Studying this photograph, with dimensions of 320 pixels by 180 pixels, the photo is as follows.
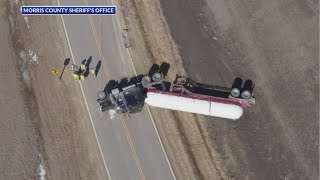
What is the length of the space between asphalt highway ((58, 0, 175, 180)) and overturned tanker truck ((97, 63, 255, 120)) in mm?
1076

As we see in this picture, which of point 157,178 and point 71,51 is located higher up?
point 71,51

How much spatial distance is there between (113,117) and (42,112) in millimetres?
6969

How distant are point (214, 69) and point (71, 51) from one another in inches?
579

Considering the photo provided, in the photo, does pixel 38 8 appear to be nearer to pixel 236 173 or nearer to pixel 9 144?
pixel 9 144

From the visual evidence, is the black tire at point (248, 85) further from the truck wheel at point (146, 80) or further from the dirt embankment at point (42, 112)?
the dirt embankment at point (42, 112)

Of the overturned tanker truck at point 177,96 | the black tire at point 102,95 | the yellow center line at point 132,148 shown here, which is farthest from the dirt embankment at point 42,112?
the overturned tanker truck at point 177,96

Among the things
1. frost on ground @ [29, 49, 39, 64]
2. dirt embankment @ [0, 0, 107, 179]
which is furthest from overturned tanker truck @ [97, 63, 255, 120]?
frost on ground @ [29, 49, 39, 64]

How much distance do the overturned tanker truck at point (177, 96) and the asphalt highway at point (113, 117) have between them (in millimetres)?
1076

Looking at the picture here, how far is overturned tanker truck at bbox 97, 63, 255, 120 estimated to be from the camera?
4134cm

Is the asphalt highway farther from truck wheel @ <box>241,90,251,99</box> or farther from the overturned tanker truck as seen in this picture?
truck wheel @ <box>241,90,251,99</box>

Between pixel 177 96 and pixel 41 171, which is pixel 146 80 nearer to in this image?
pixel 177 96

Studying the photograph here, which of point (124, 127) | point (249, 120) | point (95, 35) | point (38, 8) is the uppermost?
point (38, 8)

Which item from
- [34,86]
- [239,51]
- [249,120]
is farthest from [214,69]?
[34,86]

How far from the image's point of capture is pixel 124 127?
42.3 m
